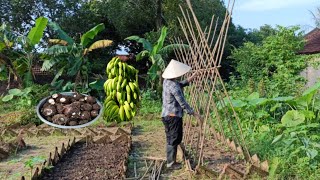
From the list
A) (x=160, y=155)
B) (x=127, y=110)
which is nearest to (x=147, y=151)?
(x=160, y=155)

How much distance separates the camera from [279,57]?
10.9 metres

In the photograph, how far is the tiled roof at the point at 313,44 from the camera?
1274 cm

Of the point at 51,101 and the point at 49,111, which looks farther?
the point at 51,101

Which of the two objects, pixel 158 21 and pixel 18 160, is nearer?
pixel 18 160

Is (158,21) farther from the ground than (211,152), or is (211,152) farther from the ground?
(158,21)

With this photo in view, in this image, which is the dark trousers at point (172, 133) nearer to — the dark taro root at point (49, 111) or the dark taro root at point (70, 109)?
the dark taro root at point (70, 109)

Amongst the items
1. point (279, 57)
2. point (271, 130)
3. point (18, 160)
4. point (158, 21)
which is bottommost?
point (18, 160)

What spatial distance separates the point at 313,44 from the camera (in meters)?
13.7

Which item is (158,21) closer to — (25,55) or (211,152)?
(25,55)

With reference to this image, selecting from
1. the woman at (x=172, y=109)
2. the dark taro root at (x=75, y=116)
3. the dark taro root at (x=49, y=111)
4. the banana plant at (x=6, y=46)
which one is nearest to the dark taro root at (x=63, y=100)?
the dark taro root at (x=49, y=111)

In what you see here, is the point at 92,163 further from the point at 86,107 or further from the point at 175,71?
the point at 86,107

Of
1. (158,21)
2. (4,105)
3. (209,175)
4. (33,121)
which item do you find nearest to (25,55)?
(4,105)

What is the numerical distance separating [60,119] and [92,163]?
11.1ft

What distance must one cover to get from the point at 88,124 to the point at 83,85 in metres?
4.35
